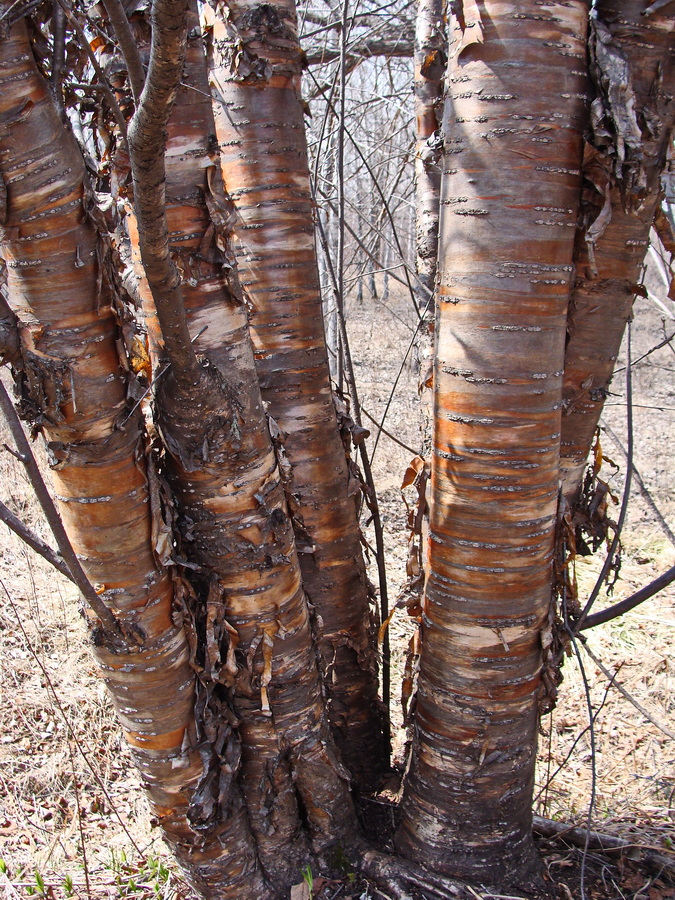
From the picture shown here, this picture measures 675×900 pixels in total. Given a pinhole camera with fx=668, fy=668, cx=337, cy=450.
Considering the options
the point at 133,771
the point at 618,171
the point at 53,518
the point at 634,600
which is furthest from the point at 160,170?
the point at 133,771

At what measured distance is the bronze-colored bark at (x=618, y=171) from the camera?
1.45m

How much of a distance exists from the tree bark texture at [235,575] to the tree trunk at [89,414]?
0.09 metres

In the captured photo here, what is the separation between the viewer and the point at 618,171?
4.82 feet

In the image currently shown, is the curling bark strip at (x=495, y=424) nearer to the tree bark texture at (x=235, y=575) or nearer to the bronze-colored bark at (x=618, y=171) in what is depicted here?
the bronze-colored bark at (x=618, y=171)

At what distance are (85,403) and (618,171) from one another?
4.08ft

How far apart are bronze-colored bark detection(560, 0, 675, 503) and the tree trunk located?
3.63ft

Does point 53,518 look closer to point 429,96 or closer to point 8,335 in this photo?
point 8,335

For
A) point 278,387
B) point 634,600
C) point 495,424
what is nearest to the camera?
point 495,424

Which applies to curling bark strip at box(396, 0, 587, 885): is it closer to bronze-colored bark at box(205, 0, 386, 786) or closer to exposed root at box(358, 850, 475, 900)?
exposed root at box(358, 850, 475, 900)

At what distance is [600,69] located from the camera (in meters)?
1.46

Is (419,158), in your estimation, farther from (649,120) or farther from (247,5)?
(649,120)

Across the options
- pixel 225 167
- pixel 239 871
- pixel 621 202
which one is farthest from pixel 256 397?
pixel 239 871

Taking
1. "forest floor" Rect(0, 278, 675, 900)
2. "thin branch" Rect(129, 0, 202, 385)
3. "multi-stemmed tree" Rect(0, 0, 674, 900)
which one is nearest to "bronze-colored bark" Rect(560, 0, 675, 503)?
"multi-stemmed tree" Rect(0, 0, 674, 900)

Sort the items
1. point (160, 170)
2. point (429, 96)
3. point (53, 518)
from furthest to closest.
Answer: point (429, 96) → point (53, 518) → point (160, 170)
